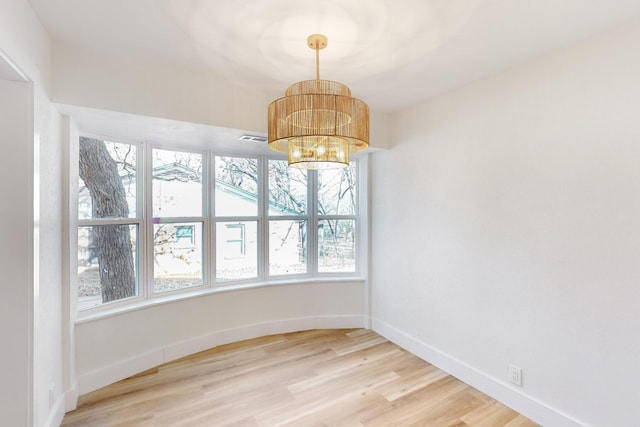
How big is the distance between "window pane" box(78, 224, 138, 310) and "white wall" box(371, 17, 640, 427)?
8.93 feet

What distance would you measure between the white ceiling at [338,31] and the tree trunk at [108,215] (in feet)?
3.35

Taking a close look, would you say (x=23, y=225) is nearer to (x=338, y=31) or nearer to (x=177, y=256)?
(x=177, y=256)

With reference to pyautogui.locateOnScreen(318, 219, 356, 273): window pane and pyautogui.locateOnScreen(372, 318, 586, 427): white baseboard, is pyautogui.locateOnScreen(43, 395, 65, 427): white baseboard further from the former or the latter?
pyautogui.locateOnScreen(372, 318, 586, 427): white baseboard

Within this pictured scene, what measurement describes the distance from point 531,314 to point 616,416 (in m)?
0.63

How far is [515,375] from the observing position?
2193mm

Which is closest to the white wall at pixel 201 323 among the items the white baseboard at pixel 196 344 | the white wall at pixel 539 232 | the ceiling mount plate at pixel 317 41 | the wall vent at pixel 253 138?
the white baseboard at pixel 196 344

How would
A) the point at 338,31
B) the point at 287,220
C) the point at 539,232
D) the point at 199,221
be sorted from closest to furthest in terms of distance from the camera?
1. the point at 338,31
2. the point at 539,232
3. the point at 199,221
4. the point at 287,220

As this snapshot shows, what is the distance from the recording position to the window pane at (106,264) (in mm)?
2523

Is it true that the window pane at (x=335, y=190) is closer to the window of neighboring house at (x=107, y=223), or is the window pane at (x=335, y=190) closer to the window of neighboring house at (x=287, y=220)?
the window of neighboring house at (x=287, y=220)

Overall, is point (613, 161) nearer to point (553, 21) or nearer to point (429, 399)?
point (553, 21)

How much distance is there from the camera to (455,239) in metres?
2.63

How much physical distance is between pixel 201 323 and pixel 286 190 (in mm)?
1737

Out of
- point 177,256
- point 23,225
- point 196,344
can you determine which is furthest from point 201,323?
point 23,225

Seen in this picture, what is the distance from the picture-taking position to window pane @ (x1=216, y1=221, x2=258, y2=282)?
11.1ft
